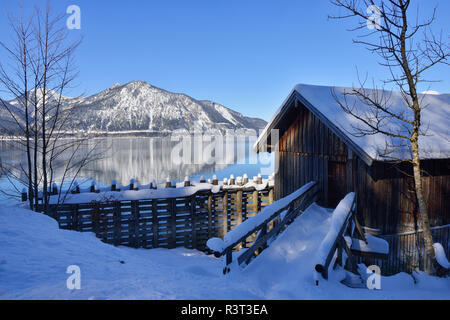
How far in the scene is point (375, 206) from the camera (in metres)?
7.52

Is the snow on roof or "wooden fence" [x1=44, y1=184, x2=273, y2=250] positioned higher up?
the snow on roof

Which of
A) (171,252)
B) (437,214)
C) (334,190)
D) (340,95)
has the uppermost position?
(340,95)

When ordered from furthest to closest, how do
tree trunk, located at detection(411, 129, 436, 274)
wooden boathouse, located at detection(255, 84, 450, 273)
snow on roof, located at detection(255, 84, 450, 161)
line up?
wooden boathouse, located at detection(255, 84, 450, 273) → snow on roof, located at detection(255, 84, 450, 161) → tree trunk, located at detection(411, 129, 436, 274)

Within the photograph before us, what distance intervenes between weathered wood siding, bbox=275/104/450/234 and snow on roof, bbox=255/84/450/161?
74 centimetres

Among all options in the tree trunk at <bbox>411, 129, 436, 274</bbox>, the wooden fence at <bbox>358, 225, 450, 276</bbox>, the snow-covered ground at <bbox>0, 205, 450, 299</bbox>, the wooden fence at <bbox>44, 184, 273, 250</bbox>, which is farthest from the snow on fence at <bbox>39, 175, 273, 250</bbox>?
the tree trunk at <bbox>411, 129, 436, 274</bbox>

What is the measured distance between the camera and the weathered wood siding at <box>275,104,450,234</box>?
7551 mm

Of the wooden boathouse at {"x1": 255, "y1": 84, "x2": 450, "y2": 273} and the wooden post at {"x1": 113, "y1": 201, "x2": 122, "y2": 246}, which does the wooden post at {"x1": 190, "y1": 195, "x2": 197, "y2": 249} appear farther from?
the wooden boathouse at {"x1": 255, "y1": 84, "x2": 450, "y2": 273}

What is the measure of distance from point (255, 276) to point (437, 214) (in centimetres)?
726

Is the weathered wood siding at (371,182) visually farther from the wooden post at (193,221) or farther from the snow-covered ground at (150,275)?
the wooden post at (193,221)

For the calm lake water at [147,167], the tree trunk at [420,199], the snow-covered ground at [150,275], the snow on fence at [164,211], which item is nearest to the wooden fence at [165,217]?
the snow on fence at [164,211]

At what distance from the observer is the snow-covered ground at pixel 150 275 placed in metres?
4.00
